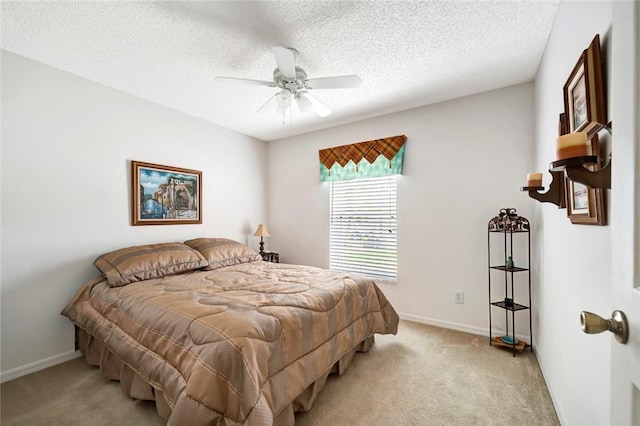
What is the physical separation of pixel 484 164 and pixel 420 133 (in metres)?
0.78

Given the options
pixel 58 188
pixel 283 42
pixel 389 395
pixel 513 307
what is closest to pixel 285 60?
pixel 283 42

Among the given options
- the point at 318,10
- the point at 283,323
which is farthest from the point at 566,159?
the point at 318,10

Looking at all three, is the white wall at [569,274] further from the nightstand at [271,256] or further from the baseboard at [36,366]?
the baseboard at [36,366]

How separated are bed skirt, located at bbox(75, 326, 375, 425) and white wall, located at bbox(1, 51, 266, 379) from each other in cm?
36

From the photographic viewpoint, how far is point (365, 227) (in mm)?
3721

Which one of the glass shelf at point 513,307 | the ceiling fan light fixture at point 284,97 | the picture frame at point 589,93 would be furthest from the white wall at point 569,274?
the ceiling fan light fixture at point 284,97

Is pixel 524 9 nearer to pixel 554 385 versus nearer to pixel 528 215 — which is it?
pixel 528 215

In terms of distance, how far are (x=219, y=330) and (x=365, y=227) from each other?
2564 mm

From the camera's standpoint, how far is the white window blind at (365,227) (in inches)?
138

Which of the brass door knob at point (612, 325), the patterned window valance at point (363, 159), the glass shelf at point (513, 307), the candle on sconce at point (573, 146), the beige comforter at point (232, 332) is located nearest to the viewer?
the brass door knob at point (612, 325)

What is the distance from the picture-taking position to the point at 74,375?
2229 mm

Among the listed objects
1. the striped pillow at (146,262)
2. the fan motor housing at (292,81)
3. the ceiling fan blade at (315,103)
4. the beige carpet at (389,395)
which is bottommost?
the beige carpet at (389,395)

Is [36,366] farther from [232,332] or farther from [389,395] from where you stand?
[389,395]

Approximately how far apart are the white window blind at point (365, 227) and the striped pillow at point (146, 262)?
180 cm
